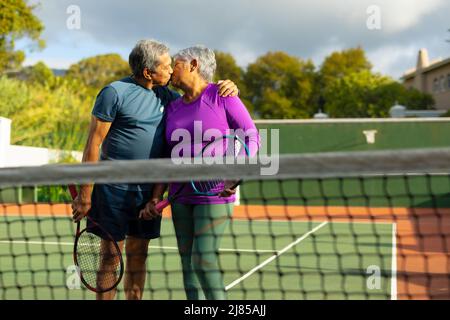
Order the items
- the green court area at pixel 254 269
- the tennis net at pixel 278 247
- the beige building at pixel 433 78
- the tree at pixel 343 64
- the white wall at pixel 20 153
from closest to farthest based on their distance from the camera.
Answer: the tennis net at pixel 278 247 < the green court area at pixel 254 269 < the white wall at pixel 20 153 < the beige building at pixel 433 78 < the tree at pixel 343 64

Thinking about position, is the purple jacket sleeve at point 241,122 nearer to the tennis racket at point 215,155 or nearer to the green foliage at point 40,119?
the tennis racket at point 215,155

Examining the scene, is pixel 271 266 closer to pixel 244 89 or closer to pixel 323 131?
pixel 323 131

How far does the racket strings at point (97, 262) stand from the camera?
3.75 metres

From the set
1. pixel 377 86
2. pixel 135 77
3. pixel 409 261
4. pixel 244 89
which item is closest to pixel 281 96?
pixel 244 89

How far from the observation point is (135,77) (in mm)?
3797

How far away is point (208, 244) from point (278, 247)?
6.35 meters

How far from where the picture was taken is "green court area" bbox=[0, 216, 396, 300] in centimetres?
512

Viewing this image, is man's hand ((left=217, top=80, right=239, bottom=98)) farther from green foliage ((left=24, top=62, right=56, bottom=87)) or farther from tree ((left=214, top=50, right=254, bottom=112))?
tree ((left=214, top=50, right=254, bottom=112))

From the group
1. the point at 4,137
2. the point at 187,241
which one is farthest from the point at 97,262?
the point at 4,137

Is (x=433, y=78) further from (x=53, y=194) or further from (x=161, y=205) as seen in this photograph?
(x=161, y=205)

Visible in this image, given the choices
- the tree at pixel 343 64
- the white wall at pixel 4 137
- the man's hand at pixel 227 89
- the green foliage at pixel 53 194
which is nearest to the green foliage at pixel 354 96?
the tree at pixel 343 64

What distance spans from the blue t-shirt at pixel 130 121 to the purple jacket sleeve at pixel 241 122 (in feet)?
1.41

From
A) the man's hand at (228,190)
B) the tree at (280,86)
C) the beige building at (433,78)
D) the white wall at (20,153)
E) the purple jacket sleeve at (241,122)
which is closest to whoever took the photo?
the man's hand at (228,190)

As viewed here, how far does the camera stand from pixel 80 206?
12.0ft
